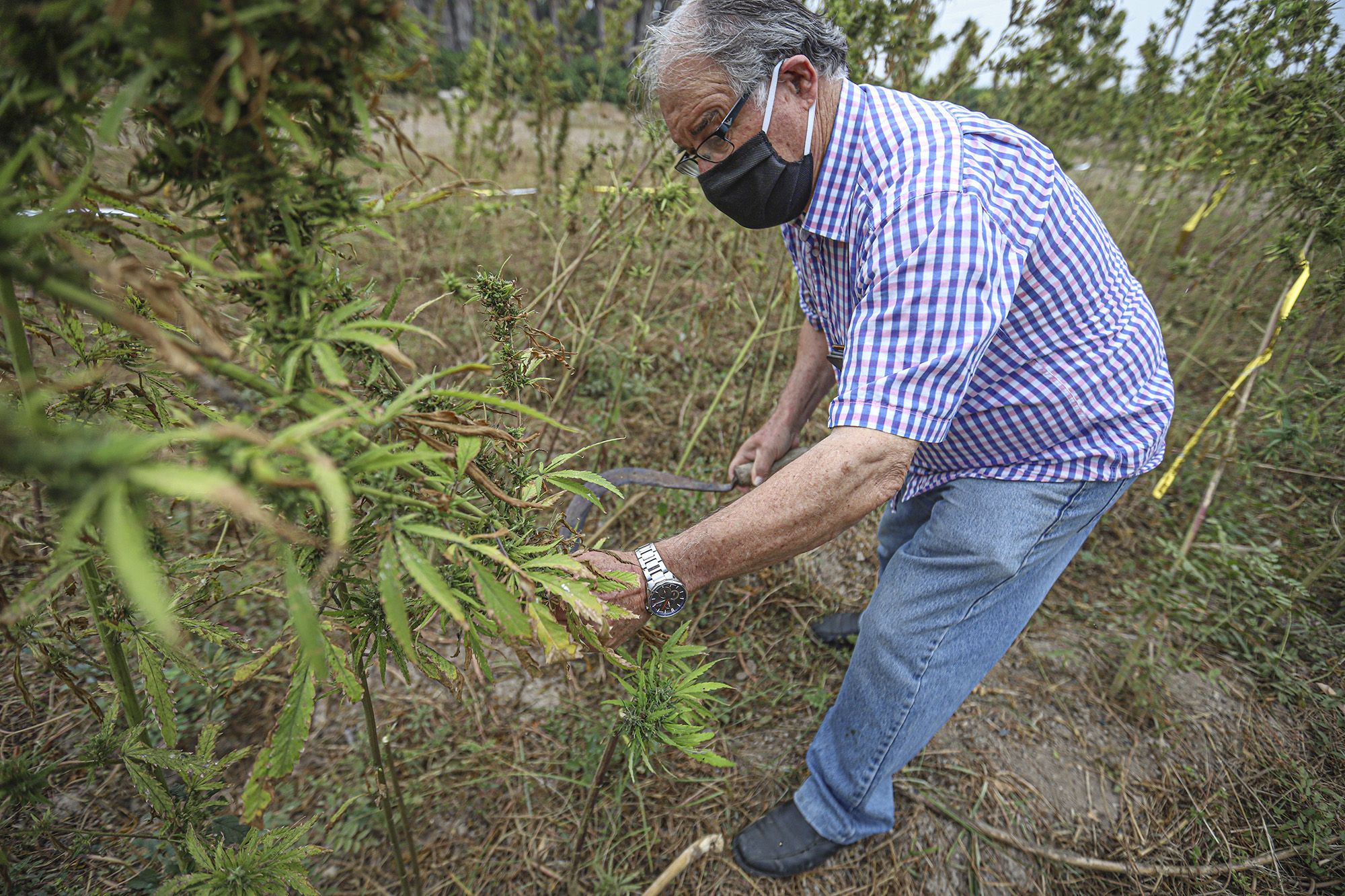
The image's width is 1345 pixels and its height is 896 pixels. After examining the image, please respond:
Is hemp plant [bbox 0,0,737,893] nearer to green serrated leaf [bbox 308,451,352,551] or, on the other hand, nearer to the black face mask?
green serrated leaf [bbox 308,451,352,551]

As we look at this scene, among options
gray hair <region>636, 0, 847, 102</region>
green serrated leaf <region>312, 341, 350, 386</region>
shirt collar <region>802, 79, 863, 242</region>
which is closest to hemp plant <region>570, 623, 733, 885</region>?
green serrated leaf <region>312, 341, 350, 386</region>

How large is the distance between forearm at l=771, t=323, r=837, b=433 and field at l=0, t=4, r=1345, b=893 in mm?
547

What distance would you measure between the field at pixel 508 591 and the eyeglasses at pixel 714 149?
0.64 feet

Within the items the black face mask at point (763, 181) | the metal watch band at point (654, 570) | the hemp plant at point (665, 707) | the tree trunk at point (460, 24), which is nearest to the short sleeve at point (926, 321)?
the black face mask at point (763, 181)

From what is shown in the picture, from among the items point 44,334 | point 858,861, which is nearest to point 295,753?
point 44,334

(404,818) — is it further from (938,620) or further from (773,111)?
(773,111)

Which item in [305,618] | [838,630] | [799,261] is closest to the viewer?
[305,618]

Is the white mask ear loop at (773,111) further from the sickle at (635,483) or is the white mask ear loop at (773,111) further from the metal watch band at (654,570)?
the metal watch band at (654,570)

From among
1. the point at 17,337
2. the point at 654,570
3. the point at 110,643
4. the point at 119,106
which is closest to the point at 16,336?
the point at 17,337

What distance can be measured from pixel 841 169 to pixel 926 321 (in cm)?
57

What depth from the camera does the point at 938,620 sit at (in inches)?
69.7

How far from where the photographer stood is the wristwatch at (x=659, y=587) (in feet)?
4.39

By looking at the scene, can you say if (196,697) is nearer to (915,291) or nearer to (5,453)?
(5,453)

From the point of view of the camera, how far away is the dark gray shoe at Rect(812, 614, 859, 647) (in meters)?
2.69
